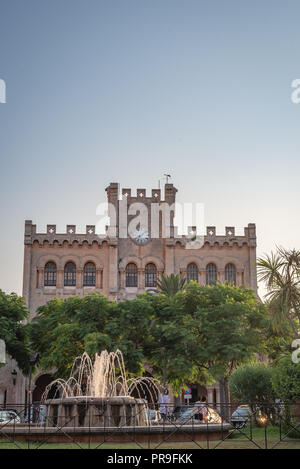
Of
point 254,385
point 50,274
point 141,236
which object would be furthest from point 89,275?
point 254,385

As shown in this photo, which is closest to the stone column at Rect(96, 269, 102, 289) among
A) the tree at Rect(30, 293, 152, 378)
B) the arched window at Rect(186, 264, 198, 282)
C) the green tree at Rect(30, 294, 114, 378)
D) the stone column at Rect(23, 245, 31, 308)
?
the stone column at Rect(23, 245, 31, 308)

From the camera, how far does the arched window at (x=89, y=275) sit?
48.8 m

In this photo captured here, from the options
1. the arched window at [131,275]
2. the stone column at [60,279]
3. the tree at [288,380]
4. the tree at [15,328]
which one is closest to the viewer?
the tree at [288,380]

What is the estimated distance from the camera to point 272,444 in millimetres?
16219

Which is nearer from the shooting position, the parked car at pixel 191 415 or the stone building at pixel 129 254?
the parked car at pixel 191 415

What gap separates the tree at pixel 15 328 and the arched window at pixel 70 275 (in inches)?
454

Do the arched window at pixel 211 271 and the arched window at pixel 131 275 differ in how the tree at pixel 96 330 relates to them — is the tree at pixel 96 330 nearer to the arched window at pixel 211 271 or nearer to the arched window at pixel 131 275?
the arched window at pixel 131 275

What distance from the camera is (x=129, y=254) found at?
49594 millimetres

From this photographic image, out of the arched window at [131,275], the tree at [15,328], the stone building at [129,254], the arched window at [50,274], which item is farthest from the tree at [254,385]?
the arched window at [50,274]

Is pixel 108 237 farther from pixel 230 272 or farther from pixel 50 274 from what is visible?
pixel 230 272

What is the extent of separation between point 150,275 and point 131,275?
4.85 feet

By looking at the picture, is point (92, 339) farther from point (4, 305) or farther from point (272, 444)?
point (272, 444)

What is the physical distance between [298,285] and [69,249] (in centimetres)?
2880
